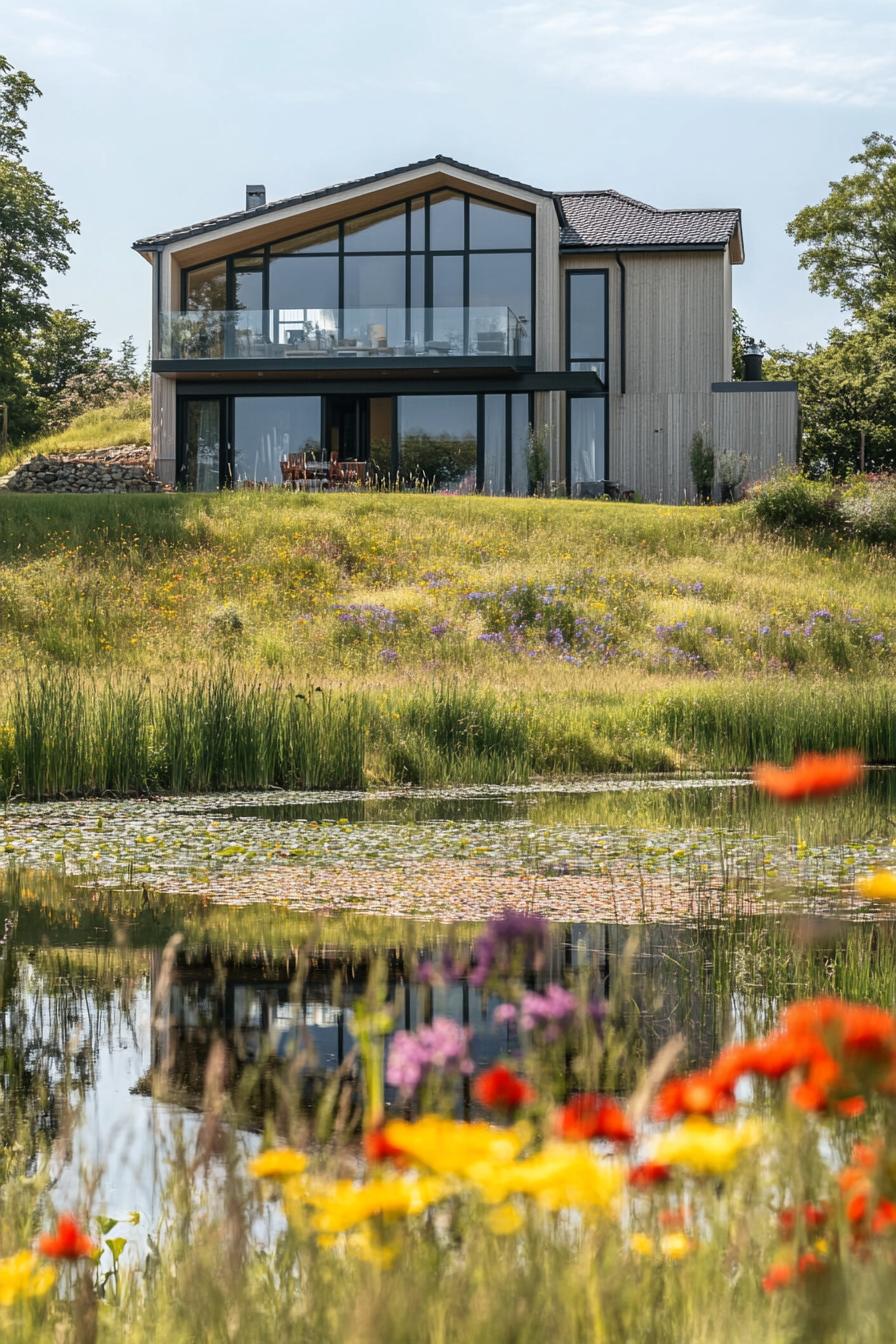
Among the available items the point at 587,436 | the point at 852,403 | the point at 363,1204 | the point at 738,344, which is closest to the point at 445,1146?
the point at 363,1204

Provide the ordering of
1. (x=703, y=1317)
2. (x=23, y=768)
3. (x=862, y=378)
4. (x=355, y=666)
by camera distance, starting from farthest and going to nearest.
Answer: (x=862, y=378) → (x=355, y=666) → (x=23, y=768) → (x=703, y=1317)

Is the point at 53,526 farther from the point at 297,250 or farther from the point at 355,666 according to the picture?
the point at 297,250

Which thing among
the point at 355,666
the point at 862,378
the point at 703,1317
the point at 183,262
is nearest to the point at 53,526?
the point at 355,666

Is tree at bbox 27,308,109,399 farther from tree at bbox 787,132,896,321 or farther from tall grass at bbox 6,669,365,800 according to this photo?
tall grass at bbox 6,669,365,800

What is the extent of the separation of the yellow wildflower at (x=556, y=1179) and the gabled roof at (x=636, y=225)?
28.8 meters

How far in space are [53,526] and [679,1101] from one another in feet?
72.4

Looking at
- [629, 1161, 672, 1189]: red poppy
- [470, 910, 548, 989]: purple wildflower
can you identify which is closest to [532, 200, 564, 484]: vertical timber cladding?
[470, 910, 548, 989]: purple wildflower

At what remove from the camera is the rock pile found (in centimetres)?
2723

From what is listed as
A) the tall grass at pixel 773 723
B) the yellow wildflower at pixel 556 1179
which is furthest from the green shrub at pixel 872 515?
the yellow wildflower at pixel 556 1179

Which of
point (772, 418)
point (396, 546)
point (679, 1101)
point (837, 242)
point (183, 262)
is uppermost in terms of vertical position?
point (837, 242)

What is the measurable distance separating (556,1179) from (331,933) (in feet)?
16.3

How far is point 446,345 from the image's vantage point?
27.1 metres

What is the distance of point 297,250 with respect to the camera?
29062 millimetres

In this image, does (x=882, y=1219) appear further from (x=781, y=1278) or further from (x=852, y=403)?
(x=852, y=403)
